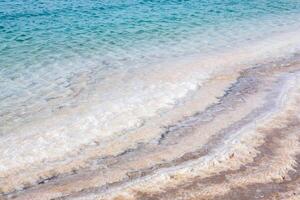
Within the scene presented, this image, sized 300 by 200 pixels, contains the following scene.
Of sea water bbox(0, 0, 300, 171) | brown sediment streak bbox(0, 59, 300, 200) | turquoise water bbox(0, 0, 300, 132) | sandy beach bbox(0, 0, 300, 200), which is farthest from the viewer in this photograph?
turquoise water bbox(0, 0, 300, 132)

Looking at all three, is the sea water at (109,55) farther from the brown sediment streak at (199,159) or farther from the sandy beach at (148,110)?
the brown sediment streak at (199,159)

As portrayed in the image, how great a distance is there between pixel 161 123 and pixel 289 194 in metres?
5.13

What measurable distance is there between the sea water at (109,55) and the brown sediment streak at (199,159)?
1.09 meters

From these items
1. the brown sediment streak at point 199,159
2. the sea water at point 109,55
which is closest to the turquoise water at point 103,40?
the sea water at point 109,55

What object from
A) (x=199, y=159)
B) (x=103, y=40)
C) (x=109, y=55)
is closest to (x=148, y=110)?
(x=199, y=159)

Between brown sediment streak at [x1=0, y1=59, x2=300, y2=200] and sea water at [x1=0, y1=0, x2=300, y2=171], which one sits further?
sea water at [x1=0, y1=0, x2=300, y2=171]

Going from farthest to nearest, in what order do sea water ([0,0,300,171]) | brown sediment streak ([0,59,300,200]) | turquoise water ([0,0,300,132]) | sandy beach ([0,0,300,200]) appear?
1. turquoise water ([0,0,300,132])
2. sea water ([0,0,300,171])
3. sandy beach ([0,0,300,200])
4. brown sediment streak ([0,59,300,200])

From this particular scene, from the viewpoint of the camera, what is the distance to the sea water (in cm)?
1425

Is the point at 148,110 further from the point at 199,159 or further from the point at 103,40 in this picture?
the point at 103,40

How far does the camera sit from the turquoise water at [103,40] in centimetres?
1711

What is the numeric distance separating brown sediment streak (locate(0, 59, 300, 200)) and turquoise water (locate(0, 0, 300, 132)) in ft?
8.88

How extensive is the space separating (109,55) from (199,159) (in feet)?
40.9

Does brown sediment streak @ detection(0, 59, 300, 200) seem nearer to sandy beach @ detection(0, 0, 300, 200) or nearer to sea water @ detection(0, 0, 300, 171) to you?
sandy beach @ detection(0, 0, 300, 200)

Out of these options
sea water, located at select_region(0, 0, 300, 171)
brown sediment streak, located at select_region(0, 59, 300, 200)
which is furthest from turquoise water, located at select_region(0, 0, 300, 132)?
brown sediment streak, located at select_region(0, 59, 300, 200)
